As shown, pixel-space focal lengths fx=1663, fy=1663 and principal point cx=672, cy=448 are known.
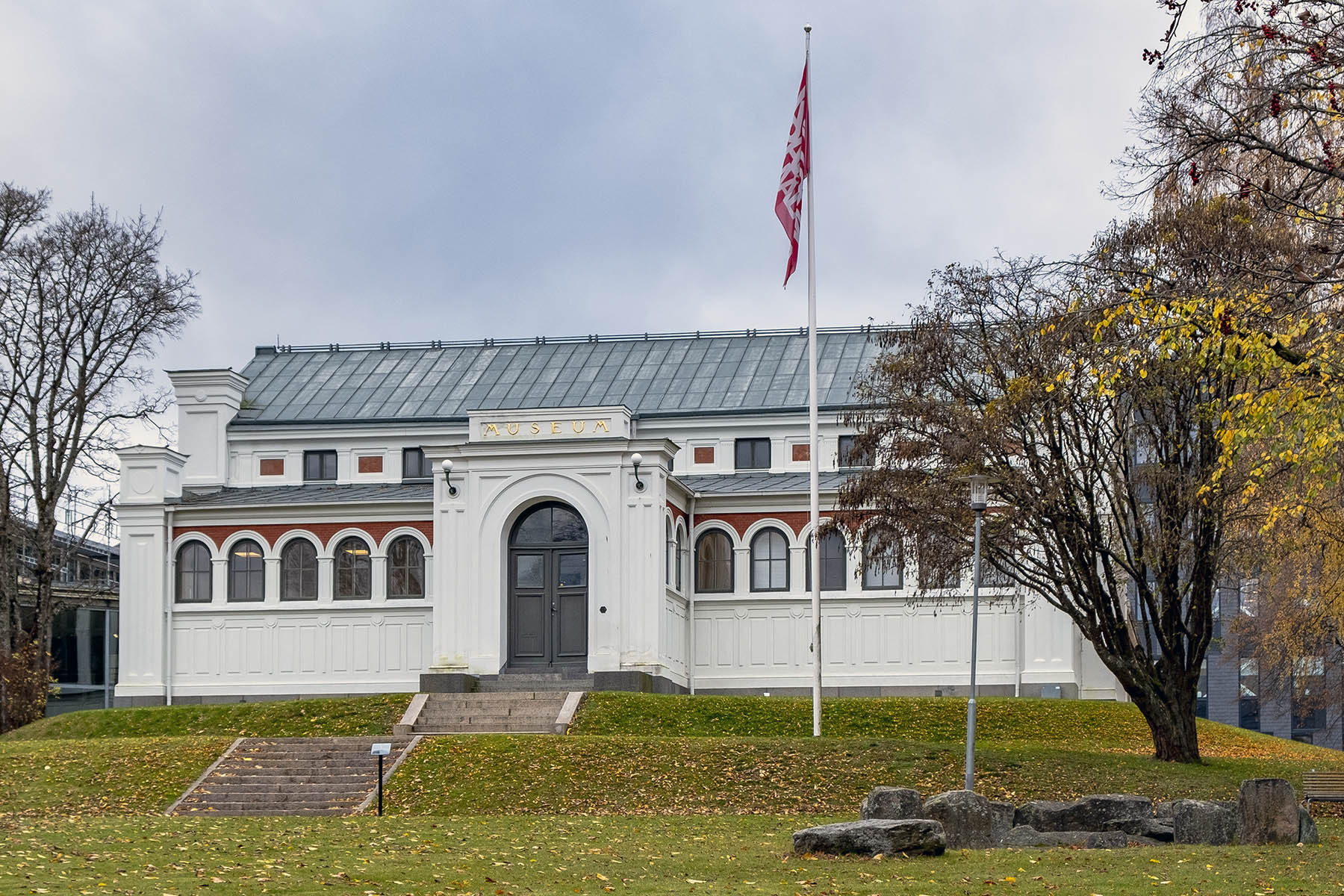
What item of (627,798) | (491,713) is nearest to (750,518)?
(491,713)

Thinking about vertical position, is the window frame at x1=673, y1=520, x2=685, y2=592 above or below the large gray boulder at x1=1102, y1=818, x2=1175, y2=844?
above

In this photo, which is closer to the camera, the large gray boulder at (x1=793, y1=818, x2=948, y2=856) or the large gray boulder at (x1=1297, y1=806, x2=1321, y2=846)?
the large gray boulder at (x1=793, y1=818, x2=948, y2=856)

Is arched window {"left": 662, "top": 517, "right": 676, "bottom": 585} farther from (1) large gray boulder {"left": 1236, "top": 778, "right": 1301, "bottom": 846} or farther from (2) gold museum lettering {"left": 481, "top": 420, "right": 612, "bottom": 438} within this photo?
(1) large gray boulder {"left": 1236, "top": 778, "right": 1301, "bottom": 846}

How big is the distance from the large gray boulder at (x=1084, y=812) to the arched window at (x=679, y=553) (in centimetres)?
1938

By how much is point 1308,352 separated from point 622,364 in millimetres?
31305

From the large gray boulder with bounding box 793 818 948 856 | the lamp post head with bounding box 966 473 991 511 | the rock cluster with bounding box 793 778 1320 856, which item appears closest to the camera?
the large gray boulder with bounding box 793 818 948 856

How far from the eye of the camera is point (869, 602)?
39281 millimetres

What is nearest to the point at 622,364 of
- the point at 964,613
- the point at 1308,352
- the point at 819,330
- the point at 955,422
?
the point at 819,330

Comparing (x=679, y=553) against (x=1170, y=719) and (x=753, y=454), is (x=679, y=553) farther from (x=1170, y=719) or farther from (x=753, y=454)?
(x=1170, y=719)

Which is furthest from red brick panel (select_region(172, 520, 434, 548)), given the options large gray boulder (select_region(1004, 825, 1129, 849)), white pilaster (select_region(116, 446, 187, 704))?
large gray boulder (select_region(1004, 825, 1129, 849))

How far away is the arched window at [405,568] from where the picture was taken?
39781 mm

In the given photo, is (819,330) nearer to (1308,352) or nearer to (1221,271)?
(1221,271)

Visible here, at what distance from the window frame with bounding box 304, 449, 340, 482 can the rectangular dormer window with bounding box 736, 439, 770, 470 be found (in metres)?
10.9

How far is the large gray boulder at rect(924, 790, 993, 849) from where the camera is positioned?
18.5 m
